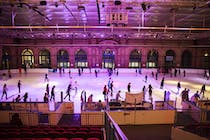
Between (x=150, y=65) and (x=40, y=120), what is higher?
(x=150, y=65)

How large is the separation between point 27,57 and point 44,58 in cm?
300

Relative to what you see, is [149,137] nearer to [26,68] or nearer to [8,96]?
[8,96]

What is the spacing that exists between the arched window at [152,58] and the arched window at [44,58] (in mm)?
18000

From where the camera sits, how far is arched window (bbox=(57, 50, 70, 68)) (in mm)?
32688

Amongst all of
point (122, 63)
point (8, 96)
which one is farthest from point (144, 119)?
point (122, 63)

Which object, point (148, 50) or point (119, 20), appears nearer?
point (119, 20)

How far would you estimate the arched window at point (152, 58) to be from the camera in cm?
3294

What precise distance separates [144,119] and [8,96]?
11.5 m

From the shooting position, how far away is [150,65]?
109ft

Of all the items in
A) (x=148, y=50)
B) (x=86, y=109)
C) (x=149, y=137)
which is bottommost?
(x=149, y=137)

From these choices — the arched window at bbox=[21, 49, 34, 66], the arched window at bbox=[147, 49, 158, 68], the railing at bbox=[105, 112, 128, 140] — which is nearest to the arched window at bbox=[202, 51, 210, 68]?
the arched window at bbox=[147, 49, 158, 68]

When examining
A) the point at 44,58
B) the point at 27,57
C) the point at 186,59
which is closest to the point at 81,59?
the point at 44,58

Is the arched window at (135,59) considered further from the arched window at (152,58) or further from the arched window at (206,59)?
the arched window at (206,59)

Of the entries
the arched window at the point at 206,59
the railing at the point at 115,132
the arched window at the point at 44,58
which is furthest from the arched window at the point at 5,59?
the arched window at the point at 206,59
